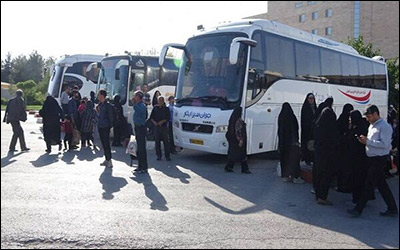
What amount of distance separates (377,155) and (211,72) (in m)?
5.60

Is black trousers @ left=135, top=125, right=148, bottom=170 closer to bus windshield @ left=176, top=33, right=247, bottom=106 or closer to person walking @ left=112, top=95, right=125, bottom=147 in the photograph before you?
bus windshield @ left=176, top=33, right=247, bottom=106

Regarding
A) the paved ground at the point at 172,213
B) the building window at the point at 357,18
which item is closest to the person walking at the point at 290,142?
the paved ground at the point at 172,213

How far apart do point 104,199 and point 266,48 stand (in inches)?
253

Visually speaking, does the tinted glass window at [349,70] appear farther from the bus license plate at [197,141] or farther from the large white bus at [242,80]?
the bus license plate at [197,141]

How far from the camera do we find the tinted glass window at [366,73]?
1619 cm

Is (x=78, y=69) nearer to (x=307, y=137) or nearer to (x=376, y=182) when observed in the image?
(x=307, y=137)

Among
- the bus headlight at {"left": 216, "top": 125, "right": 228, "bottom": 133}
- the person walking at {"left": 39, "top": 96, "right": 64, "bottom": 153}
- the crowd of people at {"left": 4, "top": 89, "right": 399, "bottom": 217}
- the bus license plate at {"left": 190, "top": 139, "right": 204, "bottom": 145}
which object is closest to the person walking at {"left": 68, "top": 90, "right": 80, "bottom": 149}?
the crowd of people at {"left": 4, "top": 89, "right": 399, "bottom": 217}

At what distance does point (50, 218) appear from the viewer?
5.81 metres

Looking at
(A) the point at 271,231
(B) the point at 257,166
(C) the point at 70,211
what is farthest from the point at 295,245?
(B) the point at 257,166

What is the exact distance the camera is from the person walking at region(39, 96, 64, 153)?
40.5 ft

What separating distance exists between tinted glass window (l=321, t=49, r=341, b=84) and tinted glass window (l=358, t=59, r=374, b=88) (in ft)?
6.93

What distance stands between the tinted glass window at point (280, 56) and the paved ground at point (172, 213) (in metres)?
3.30

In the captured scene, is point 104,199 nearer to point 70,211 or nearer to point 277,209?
point 70,211

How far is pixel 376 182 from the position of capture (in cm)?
627
